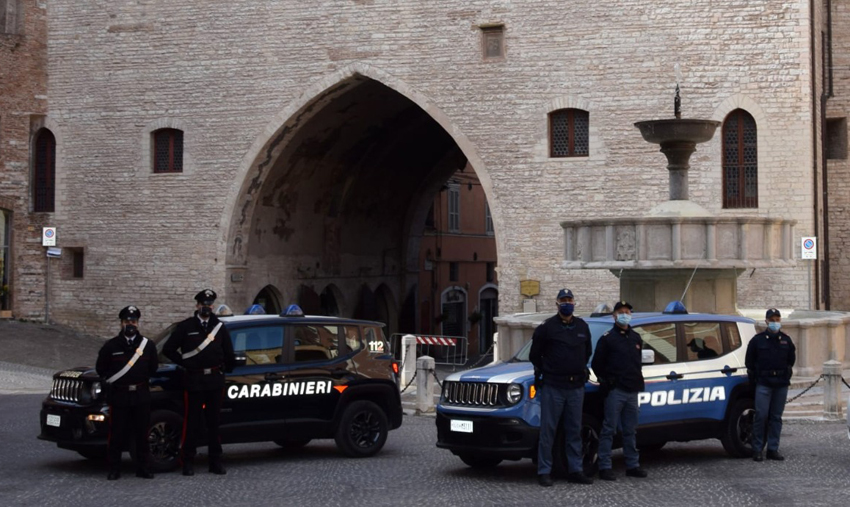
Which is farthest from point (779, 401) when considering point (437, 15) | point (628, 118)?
point (437, 15)

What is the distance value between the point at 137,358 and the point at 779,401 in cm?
571

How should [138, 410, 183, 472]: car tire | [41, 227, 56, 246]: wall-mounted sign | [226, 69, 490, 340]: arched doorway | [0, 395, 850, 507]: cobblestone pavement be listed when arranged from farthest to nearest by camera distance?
[41, 227, 56, 246]: wall-mounted sign < [226, 69, 490, 340]: arched doorway < [138, 410, 183, 472]: car tire < [0, 395, 850, 507]: cobblestone pavement

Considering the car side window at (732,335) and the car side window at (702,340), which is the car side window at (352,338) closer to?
the car side window at (702,340)

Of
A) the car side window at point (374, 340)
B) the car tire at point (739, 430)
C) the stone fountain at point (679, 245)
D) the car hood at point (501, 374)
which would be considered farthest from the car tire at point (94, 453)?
the stone fountain at point (679, 245)

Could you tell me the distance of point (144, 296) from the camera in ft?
91.4

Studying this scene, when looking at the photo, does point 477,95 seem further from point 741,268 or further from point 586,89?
point 741,268

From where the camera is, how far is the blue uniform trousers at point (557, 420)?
9.87 metres

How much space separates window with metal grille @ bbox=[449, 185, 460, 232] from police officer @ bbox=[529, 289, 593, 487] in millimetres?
29868

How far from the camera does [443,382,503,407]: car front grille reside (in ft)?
33.6

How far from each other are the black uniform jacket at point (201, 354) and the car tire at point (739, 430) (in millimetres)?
4533

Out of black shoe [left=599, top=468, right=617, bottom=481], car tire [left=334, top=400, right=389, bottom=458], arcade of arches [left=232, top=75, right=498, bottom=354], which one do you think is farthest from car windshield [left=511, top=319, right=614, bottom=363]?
arcade of arches [left=232, top=75, right=498, bottom=354]

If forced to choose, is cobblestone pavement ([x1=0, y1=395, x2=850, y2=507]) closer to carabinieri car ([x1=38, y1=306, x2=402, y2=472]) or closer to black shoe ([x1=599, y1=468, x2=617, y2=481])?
black shoe ([x1=599, y1=468, x2=617, y2=481])

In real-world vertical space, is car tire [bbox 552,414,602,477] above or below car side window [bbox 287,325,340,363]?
below

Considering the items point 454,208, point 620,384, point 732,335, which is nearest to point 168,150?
point 454,208
